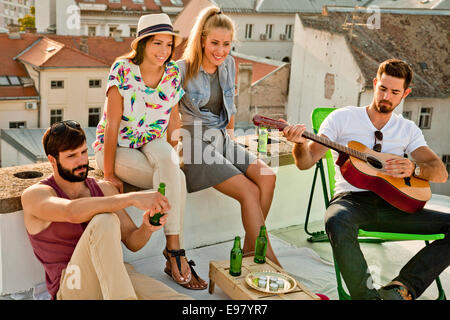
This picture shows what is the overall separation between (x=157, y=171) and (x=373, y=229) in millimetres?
1216

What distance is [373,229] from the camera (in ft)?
9.91

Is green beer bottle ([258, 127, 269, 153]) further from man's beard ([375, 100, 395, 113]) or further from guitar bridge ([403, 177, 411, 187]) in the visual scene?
guitar bridge ([403, 177, 411, 187])

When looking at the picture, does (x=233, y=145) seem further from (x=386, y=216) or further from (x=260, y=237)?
(x=386, y=216)

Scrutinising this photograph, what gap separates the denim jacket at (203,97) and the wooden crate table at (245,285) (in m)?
0.99

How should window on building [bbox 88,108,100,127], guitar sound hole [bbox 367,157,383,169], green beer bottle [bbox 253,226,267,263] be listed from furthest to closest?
window on building [bbox 88,108,100,127] → guitar sound hole [bbox 367,157,383,169] → green beer bottle [bbox 253,226,267,263]

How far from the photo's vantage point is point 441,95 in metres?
19.4

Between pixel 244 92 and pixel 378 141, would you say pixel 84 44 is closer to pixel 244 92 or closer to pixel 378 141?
pixel 244 92

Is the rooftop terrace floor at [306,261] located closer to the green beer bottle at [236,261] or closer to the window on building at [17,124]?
the green beer bottle at [236,261]

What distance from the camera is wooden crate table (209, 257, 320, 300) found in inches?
98.3

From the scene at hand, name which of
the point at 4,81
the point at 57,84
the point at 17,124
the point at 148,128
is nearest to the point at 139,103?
the point at 148,128

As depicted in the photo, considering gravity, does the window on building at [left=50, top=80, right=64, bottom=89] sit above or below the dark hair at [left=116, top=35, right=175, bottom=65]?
below

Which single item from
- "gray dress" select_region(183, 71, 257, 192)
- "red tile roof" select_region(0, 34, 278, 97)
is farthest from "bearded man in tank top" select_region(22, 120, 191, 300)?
"red tile roof" select_region(0, 34, 278, 97)

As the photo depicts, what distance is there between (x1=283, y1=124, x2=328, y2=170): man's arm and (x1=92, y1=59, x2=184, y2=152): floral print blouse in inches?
27.8

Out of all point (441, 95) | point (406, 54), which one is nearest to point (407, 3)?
point (406, 54)
